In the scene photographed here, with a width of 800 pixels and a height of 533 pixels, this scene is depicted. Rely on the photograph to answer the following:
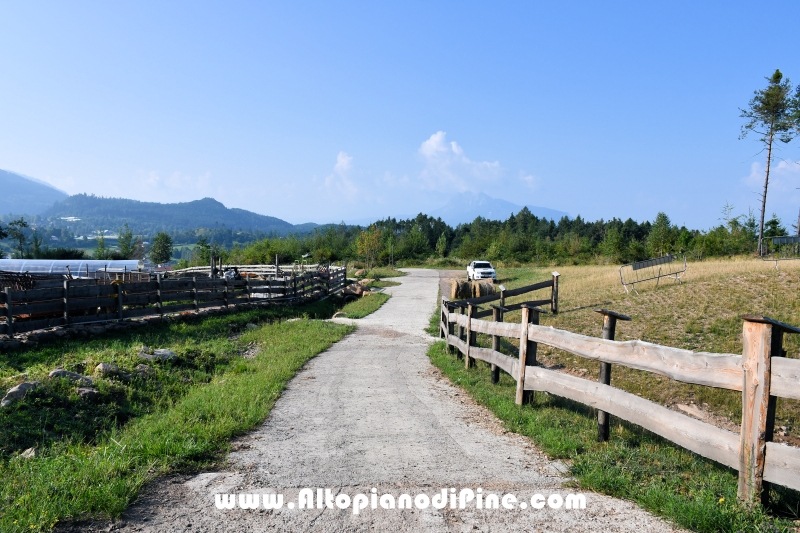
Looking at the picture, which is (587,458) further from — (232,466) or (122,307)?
(122,307)

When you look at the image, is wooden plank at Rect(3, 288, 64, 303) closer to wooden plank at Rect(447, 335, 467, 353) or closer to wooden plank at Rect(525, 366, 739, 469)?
wooden plank at Rect(447, 335, 467, 353)

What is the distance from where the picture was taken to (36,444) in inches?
250

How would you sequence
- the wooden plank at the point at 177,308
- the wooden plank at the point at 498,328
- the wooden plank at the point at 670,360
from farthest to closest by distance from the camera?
1. the wooden plank at the point at 177,308
2. the wooden plank at the point at 498,328
3. the wooden plank at the point at 670,360

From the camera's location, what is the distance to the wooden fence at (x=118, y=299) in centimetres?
1281

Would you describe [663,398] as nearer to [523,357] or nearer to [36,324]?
[523,357]

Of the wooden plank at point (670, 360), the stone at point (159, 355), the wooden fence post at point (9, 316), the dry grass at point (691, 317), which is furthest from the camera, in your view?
the wooden fence post at point (9, 316)

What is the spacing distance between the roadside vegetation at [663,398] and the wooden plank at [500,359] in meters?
0.36

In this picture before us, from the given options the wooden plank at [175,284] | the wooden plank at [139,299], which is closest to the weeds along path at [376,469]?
the wooden plank at [139,299]

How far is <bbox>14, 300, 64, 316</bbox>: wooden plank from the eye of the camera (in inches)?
493

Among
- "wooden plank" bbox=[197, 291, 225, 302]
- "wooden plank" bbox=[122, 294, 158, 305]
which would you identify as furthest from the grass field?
→ "wooden plank" bbox=[197, 291, 225, 302]

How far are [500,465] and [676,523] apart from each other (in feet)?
5.35

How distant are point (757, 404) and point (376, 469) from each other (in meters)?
3.06

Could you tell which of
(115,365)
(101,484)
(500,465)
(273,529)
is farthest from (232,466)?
(115,365)

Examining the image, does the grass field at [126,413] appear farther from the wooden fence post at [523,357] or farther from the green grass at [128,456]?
the wooden fence post at [523,357]
